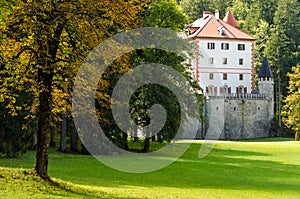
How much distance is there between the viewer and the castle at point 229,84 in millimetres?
63594

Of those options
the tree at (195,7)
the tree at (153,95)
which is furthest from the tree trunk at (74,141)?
the tree at (195,7)

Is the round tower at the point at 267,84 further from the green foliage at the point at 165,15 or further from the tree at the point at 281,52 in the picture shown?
the green foliage at the point at 165,15

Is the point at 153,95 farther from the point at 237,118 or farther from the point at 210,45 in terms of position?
the point at 210,45

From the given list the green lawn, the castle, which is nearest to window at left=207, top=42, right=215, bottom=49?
the castle

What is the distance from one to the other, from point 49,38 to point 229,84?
5706 cm

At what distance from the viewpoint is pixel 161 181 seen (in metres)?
20.1

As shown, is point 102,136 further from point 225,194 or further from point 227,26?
point 227,26

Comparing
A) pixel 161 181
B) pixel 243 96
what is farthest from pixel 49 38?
pixel 243 96

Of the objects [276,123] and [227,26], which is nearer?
[276,123]

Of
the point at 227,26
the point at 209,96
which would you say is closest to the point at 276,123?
the point at 209,96

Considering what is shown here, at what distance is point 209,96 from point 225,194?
46359 mm

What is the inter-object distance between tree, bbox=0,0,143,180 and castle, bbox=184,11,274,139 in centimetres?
4483

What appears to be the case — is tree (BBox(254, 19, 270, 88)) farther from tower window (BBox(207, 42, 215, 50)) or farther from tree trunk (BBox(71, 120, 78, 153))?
tree trunk (BBox(71, 120, 78, 153))

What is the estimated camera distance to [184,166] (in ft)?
88.4
